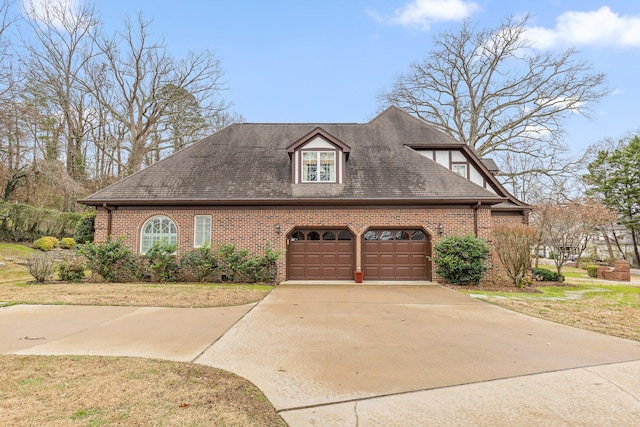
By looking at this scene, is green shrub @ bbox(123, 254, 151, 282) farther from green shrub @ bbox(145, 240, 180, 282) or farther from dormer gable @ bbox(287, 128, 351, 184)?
dormer gable @ bbox(287, 128, 351, 184)

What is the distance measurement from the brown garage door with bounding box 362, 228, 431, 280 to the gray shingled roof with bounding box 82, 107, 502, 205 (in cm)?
160

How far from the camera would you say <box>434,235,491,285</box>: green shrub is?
40.1 feet

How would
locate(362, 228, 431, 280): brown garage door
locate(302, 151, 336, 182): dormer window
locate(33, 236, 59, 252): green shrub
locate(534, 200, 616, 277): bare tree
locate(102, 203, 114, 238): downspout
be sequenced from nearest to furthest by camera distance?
locate(102, 203, 114, 238): downspout < locate(362, 228, 431, 280): brown garage door < locate(302, 151, 336, 182): dormer window < locate(534, 200, 616, 277): bare tree < locate(33, 236, 59, 252): green shrub

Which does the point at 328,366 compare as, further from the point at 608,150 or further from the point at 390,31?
the point at 608,150

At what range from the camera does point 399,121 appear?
17.4m

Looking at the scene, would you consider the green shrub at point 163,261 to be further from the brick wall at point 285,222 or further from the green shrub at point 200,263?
the brick wall at point 285,222

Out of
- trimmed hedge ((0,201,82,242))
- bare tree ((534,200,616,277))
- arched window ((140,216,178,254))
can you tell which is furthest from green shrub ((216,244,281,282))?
trimmed hedge ((0,201,82,242))

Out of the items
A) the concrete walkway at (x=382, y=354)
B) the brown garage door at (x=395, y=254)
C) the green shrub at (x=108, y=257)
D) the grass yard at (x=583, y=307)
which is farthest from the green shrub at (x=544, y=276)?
the green shrub at (x=108, y=257)

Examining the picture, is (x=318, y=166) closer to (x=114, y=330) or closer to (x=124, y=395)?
(x=114, y=330)

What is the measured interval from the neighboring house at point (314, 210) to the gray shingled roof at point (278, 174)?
1.7 inches

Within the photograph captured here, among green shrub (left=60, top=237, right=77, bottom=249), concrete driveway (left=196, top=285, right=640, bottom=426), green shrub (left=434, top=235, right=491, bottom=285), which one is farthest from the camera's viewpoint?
green shrub (left=60, top=237, right=77, bottom=249)

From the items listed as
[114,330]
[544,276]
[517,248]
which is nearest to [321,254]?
[517,248]

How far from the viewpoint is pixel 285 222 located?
524 inches

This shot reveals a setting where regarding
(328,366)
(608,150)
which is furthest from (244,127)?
(608,150)
